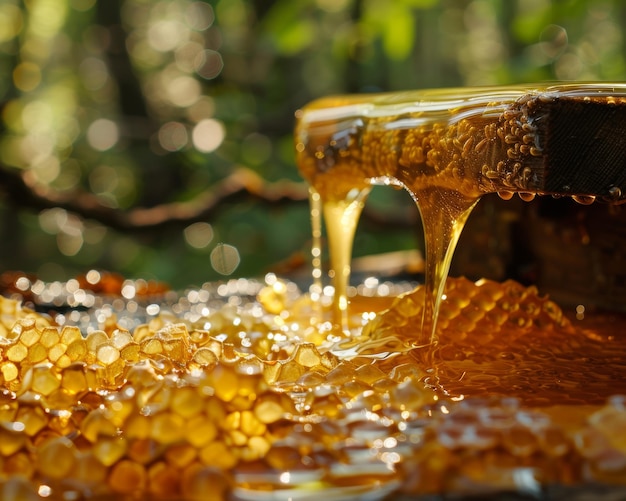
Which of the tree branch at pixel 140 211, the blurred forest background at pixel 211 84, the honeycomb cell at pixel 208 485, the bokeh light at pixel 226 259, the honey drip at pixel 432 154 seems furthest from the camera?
the bokeh light at pixel 226 259

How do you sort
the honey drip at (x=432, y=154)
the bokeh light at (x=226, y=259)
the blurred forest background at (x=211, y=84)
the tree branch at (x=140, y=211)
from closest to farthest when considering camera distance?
the honey drip at (x=432, y=154) < the tree branch at (x=140, y=211) < the blurred forest background at (x=211, y=84) < the bokeh light at (x=226, y=259)

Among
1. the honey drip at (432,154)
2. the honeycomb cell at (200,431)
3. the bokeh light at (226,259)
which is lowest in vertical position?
the bokeh light at (226,259)

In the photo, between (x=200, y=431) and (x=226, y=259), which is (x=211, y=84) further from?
(x=200, y=431)

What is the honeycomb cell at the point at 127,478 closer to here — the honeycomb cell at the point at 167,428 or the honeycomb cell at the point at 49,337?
the honeycomb cell at the point at 167,428

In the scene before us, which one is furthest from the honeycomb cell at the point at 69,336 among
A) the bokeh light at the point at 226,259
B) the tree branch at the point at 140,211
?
the bokeh light at the point at 226,259

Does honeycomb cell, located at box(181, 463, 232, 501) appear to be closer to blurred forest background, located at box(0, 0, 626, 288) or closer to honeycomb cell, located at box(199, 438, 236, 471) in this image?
honeycomb cell, located at box(199, 438, 236, 471)

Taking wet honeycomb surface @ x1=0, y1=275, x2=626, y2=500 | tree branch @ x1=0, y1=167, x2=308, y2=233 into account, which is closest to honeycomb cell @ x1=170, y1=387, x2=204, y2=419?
wet honeycomb surface @ x1=0, y1=275, x2=626, y2=500

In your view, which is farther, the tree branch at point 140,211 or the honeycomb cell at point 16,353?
the tree branch at point 140,211

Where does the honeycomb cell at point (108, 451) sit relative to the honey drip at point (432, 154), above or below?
below

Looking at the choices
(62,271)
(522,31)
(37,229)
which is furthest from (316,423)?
(37,229)
